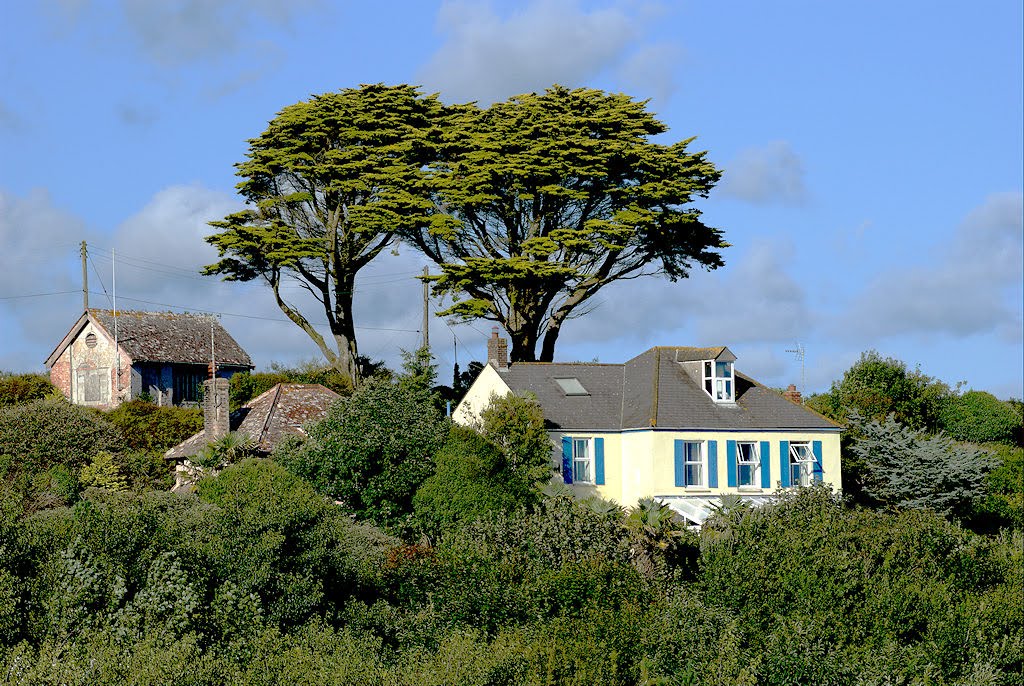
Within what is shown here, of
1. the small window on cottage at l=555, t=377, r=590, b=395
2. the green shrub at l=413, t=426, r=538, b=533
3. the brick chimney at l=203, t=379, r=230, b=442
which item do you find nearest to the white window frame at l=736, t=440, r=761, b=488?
the small window on cottage at l=555, t=377, r=590, b=395

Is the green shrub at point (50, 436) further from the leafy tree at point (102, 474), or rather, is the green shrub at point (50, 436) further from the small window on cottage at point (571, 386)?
the small window on cottage at point (571, 386)

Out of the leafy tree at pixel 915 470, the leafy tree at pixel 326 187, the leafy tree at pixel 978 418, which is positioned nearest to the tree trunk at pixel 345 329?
the leafy tree at pixel 326 187

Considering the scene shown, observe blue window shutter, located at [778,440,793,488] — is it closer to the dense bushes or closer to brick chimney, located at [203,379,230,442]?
the dense bushes

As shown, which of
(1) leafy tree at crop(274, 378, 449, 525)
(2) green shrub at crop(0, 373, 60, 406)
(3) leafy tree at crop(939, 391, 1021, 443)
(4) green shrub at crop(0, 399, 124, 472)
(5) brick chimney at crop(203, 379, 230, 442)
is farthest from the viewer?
(3) leafy tree at crop(939, 391, 1021, 443)

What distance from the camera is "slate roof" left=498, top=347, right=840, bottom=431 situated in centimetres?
4616

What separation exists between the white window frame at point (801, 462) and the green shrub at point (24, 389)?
26.8 meters

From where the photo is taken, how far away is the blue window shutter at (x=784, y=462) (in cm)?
4625

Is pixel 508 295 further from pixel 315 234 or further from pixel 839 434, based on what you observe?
pixel 839 434

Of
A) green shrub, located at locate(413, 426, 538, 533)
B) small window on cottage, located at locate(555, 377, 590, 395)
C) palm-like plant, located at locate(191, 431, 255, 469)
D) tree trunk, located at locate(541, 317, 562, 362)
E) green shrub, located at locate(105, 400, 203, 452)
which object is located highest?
tree trunk, located at locate(541, 317, 562, 362)

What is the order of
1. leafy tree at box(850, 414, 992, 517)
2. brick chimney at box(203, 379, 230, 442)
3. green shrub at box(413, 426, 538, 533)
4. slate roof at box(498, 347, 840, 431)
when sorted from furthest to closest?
leafy tree at box(850, 414, 992, 517), brick chimney at box(203, 379, 230, 442), slate roof at box(498, 347, 840, 431), green shrub at box(413, 426, 538, 533)

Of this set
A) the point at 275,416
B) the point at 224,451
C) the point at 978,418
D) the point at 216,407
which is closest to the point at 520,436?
the point at 224,451

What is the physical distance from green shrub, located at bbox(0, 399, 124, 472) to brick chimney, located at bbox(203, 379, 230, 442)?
3.25m

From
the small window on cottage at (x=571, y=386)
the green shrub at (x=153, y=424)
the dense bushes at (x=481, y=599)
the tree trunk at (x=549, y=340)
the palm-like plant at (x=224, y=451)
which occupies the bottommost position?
the dense bushes at (x=481, y=599)

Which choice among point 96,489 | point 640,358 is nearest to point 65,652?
point 96,489
